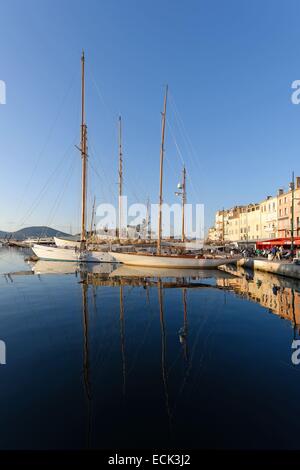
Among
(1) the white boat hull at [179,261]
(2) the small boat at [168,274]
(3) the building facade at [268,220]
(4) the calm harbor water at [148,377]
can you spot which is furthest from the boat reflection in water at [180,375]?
(3) the building facade at [268,220]

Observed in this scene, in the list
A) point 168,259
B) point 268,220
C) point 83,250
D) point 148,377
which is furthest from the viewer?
point 268,220

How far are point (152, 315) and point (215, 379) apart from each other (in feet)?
20.6

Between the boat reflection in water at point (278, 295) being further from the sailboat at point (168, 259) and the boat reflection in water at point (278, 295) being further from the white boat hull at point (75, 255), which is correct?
the white boat hull at point (75, 255)

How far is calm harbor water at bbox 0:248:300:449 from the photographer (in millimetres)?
4391

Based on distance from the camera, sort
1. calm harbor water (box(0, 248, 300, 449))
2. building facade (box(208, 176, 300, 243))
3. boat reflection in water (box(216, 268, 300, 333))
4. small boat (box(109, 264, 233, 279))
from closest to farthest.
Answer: calm harbor water (box(0, 248, 300, 449))
boat reflection in water (box(216, 268, 300, 333))
small boat (box(109, 264, 233, 279))
building facade (box(208, 176, 300, 243))

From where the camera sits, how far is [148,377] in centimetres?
631

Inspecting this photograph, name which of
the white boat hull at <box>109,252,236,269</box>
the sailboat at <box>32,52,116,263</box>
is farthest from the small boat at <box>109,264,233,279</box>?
the sailboat at <box>32,52,116,263</box>

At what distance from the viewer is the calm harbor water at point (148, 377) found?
439 cm

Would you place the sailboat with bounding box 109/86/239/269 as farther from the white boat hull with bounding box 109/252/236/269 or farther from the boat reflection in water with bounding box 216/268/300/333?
the boat reflection in water with bounding box 216/268/300/333

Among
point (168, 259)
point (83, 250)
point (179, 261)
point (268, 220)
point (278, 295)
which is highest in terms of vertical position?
point (268, 220)

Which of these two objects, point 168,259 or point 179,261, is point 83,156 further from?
point 179,261

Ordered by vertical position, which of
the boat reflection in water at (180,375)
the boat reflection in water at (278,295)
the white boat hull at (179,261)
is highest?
the white boat hull at (179,261)

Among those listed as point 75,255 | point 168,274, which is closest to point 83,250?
point 75,255
